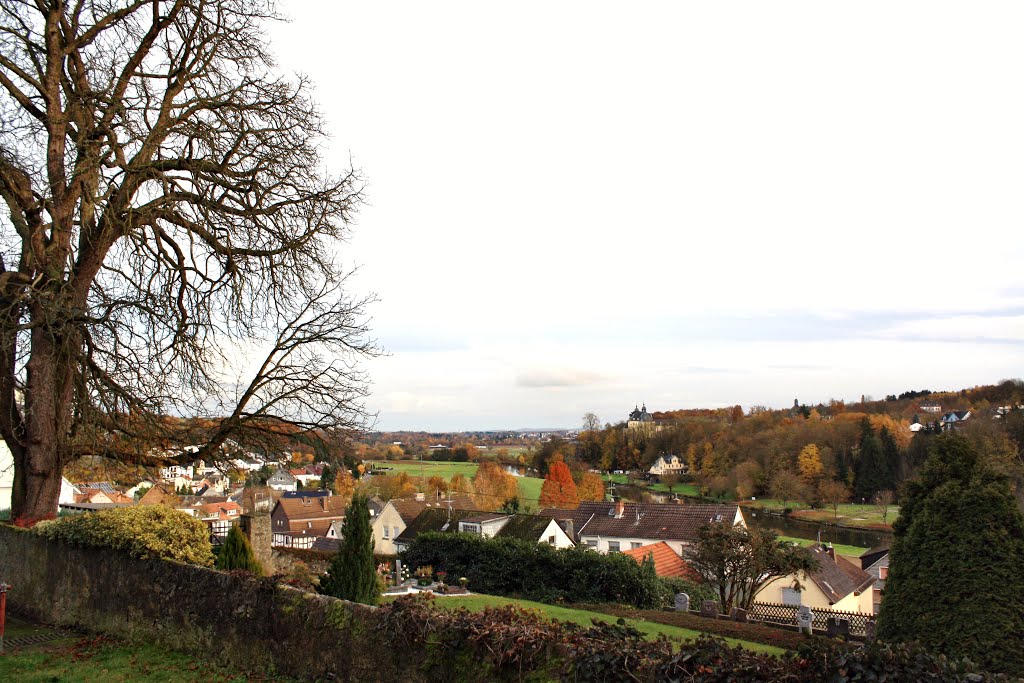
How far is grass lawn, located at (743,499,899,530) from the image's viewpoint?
76.1 meters

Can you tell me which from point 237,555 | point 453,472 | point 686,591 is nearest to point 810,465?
point 453,472

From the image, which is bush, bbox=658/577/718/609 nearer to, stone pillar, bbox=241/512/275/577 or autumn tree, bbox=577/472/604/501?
stone pillar, bbox=241/512/275/577

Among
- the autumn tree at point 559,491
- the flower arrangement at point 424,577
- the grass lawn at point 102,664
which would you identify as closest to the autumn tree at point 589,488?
the autumn tree at point 559,491

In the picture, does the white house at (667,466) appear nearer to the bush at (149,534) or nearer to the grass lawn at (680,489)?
the grass lawn at (680,489)

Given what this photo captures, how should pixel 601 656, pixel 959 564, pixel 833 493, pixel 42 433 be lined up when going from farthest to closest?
pixel 833 493 < pixel 959 564 < pixel 42 433 < pixel 601 656

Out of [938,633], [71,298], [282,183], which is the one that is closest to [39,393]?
[71,298]

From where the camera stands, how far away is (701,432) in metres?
117

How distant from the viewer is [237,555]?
1005 cm

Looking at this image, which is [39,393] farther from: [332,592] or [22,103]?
[332,592]

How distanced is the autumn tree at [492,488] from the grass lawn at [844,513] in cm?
3073

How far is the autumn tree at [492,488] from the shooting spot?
7794cm

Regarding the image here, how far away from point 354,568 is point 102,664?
15.2 ft

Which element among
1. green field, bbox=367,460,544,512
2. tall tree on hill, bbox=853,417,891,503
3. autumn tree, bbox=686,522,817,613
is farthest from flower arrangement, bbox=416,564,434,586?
tall tree on hill, bbox=853,417,891,503

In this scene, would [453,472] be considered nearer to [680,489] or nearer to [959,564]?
[680,489]
